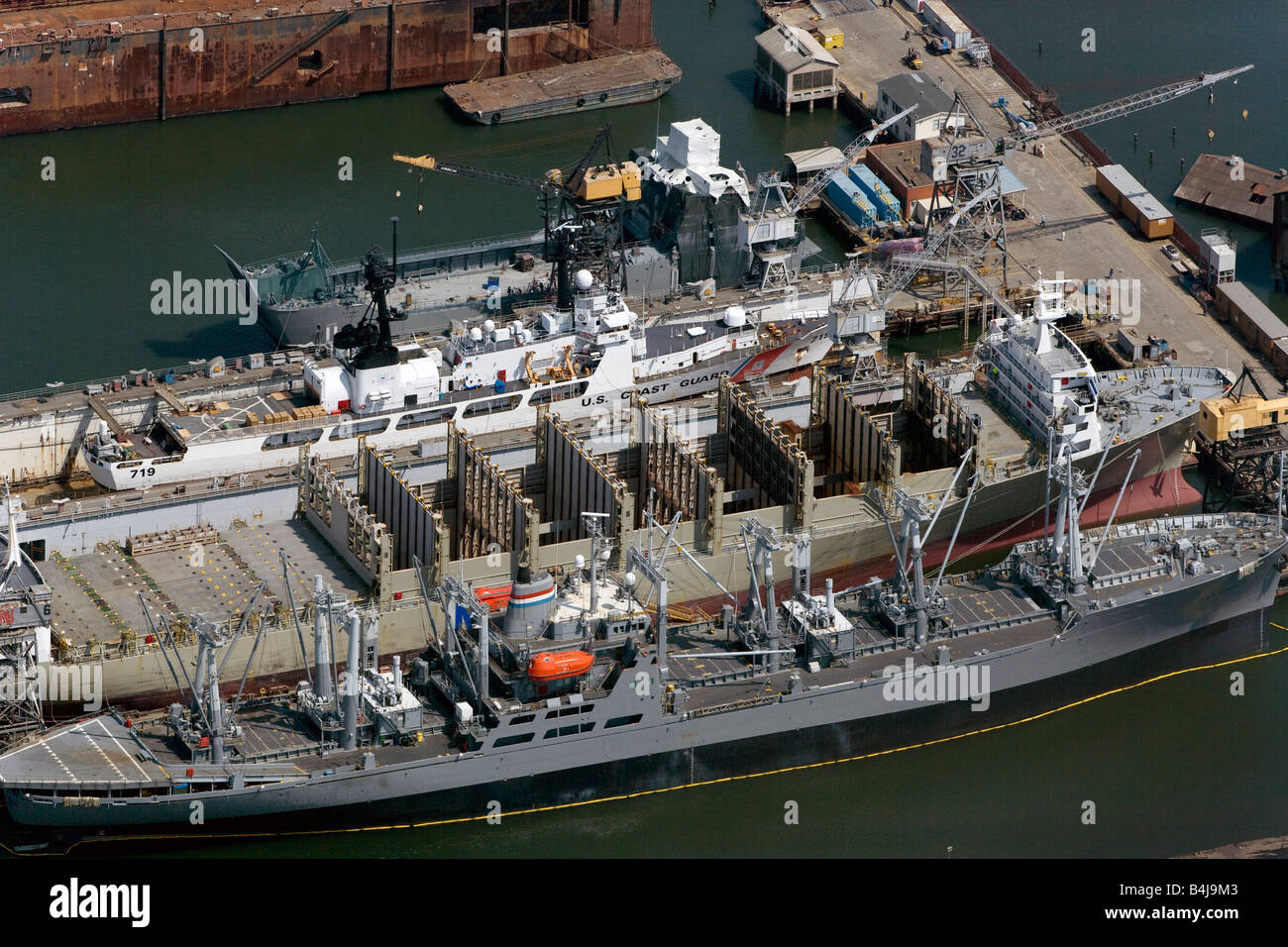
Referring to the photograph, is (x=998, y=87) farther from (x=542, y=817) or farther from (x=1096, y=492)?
(x=542, y=817)

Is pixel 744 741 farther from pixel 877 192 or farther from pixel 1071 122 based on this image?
pixel 1071 122

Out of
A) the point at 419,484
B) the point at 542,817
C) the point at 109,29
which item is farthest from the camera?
the point at 109,29

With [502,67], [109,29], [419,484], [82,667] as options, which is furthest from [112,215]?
[82,667]

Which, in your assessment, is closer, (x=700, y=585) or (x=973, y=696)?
(x=973, y=696)

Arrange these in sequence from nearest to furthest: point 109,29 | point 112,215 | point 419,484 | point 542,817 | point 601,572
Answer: point 542,817, point 601,572, point 419,484, point 112,215, point 109,29

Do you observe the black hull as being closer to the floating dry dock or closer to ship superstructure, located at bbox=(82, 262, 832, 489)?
ship superstructure, located at bbox=(82, 262, 832, 489)

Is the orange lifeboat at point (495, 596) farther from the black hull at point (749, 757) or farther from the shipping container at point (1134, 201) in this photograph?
the shipping container at point (1134, 201)

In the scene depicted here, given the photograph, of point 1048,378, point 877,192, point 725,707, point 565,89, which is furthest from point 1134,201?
point 725,707
